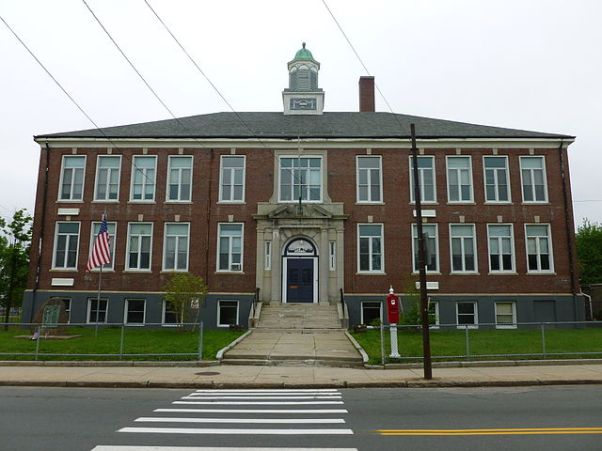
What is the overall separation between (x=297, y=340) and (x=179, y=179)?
13.2m

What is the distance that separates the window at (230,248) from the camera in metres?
27.4

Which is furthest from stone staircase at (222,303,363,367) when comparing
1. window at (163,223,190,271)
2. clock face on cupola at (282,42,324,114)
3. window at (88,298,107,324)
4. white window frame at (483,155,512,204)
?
clock face on cupola at (282,42,324,114)

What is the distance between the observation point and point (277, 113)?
33.4 m

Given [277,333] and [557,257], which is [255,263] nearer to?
[277,333]

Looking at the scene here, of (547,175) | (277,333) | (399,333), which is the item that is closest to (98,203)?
(277,333)

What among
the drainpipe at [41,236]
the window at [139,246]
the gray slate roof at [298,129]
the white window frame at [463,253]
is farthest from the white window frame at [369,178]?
the drainpipe at [41,236]

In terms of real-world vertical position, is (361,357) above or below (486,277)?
below

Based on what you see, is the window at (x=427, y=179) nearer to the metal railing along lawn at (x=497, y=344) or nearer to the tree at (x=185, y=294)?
the metal railing along lawn at (x=497, y=344)

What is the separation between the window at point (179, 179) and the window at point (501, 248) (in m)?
17.2

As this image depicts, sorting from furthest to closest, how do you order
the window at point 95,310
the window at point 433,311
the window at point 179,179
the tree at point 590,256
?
1. the tree at point 590,256
2. the window at point 179,179
3. the window at point 95,310
4. the window at point 433,311

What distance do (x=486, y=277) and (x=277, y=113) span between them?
1695 cm

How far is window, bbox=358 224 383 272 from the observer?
2731 cm

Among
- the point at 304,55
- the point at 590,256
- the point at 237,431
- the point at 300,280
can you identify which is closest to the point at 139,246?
the point at 300,280

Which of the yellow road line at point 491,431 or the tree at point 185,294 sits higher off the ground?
the tree at point 185,294
